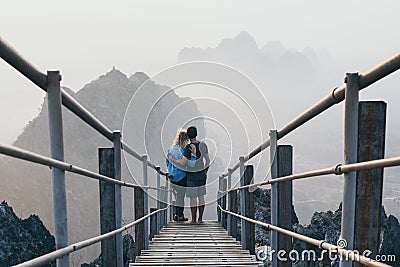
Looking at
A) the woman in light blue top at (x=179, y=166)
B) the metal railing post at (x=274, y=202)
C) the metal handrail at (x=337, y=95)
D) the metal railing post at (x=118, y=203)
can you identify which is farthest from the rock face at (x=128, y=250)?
the metal handrail at (x=337, y=95)

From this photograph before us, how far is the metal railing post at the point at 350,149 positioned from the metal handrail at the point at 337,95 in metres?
0.04

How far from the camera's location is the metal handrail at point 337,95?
1658mm

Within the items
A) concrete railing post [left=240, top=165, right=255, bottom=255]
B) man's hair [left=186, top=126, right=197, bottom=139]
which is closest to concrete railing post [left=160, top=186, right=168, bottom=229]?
man's hair [left=186, top=126, right=197, bottom=139]

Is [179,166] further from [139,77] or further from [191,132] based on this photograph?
[139,77]

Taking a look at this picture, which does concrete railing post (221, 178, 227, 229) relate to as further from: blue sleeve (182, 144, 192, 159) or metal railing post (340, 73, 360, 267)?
metal railing post (340, 73, 360, 267)

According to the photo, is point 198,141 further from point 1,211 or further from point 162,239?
point 1,211

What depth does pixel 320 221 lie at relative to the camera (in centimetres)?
1855

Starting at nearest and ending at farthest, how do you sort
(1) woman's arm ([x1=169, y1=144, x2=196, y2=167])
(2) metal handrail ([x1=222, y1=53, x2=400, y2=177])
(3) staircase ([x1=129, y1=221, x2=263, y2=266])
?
(2) metal handrail ([x1=222, y1=53, x2=400, y2=177]), (3) staircase ([x1=129, y1=221, x2=263, y2=266]), (1) woman's arm ([x1=169, y1=144, x2=196, y2=167])

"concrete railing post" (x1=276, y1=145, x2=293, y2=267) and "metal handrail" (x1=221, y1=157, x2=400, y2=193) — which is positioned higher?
"metal handrail" (x1=221, y1=157, x2=400, y2=193)

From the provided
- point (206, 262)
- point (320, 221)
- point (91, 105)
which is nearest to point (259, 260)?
point (206, 262)

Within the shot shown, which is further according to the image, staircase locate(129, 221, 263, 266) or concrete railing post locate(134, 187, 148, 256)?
concrete railing post locate(134, 187, 148, 256)

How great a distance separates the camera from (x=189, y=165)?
772 centimetres

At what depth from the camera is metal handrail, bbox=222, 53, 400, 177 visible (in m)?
1.66

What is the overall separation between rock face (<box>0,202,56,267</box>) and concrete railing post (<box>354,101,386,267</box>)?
16.3m
